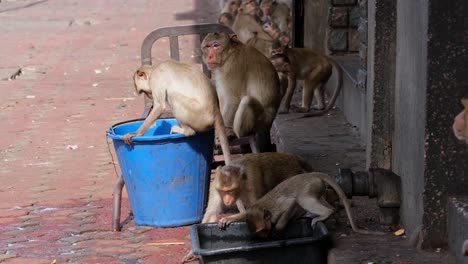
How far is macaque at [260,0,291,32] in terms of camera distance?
1386 centimetres

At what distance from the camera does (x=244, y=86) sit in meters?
8.12

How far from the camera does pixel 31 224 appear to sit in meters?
7.16

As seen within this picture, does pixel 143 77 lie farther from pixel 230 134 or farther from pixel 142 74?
pixel 230 134

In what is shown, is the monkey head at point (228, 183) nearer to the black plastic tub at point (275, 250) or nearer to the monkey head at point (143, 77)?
the black plastic tub at point (275, 250)

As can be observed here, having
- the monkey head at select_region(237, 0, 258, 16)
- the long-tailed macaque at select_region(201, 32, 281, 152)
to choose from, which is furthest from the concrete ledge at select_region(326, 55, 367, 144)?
the monkey head at select_region(237, 0, 258, 16)

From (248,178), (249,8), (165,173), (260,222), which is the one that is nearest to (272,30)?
(249,8)

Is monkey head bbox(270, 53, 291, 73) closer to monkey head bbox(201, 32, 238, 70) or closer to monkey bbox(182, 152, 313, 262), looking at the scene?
monkey head bbox(201, 32, 238, 70)

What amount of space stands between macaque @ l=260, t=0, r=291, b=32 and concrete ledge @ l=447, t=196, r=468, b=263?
354 inches

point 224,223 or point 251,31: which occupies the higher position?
point 251,31

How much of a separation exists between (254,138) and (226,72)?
548mm

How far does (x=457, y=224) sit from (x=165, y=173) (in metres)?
2.32

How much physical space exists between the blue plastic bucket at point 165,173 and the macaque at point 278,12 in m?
7.10

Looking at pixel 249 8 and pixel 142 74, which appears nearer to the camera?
pixel 142 74

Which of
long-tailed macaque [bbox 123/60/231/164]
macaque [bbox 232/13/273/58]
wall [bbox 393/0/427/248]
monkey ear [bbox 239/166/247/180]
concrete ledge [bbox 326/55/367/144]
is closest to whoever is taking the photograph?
wall [bbox 393/0/427/248]
